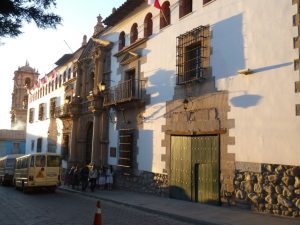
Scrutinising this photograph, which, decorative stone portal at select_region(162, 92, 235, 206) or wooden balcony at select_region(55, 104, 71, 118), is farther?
wooden balcony at select_region(55, 104, 71, 118)

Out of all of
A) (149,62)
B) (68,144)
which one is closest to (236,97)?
(149,62)

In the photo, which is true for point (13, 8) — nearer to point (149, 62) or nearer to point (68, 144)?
point (149, 62)

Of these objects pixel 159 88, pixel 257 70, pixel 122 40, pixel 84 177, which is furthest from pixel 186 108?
pixel 122 40

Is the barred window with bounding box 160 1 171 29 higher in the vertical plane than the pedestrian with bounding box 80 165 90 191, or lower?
higher

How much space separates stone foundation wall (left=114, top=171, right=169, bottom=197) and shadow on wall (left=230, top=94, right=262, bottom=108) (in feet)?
15.7

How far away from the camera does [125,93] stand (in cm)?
1880

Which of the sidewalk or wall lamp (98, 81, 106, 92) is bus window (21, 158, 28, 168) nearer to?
wall lamp (98, 81, 106, 92)

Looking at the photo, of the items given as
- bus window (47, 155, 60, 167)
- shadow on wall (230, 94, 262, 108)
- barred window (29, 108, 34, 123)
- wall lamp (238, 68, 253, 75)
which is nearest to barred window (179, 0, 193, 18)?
wall lamp (238, 68, 253, 75)

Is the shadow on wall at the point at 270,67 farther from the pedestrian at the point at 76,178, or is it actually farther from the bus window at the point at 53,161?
the pedestrian at the point at 76,178

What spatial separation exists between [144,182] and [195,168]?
3.67 m

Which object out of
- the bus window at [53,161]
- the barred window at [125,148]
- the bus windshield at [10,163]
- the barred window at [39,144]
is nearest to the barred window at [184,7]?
the barred window at [125,148]

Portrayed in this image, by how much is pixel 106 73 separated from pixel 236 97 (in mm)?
10829

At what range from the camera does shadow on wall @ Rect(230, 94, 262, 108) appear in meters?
11.7

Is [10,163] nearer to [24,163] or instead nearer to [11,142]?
[24,163]
